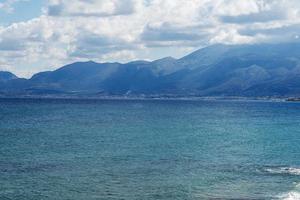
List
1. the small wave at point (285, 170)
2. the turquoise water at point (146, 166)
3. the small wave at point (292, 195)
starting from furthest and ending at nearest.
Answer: the small wave at point (285, 170) → the turquoise water at point (146, 166) → the small wave at point (292, 195)

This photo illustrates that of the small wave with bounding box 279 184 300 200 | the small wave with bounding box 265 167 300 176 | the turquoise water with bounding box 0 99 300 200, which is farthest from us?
the small wave with bounding box 265 167 300 176

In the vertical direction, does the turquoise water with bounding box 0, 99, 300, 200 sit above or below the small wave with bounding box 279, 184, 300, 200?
above

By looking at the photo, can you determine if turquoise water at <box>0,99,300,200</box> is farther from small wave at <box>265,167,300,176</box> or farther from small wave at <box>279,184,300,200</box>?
small wave at <box>265,167,300,176</box>

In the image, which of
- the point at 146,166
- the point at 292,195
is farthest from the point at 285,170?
the point at 146,166

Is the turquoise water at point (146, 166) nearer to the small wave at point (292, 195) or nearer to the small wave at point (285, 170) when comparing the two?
the small wave at point (292, 195)

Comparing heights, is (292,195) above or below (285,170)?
below

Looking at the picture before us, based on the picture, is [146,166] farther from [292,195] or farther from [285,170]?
[292,195]

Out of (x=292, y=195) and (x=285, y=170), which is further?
(x=285, y=170)

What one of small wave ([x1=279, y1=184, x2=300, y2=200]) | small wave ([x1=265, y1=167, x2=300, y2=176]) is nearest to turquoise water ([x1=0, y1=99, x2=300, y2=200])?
small wave ([x1=279, y1=184, x2=300, y2=200])

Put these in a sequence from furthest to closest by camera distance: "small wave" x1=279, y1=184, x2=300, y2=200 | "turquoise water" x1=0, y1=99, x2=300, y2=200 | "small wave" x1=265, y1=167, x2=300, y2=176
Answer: "small wave" x1=265, y1=167, x2=300, y2=176 → "turquoise water" x1=0, y1=99, x2=300, y2=200 → "small wave" x1=279, y1=184, x2=300, y2=200

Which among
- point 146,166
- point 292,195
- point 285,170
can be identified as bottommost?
point 292,195

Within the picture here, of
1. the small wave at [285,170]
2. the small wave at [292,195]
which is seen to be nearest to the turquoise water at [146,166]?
the small wave at [292,195]

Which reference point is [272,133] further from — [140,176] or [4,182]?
[4,182]

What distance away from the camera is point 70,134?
132 m
